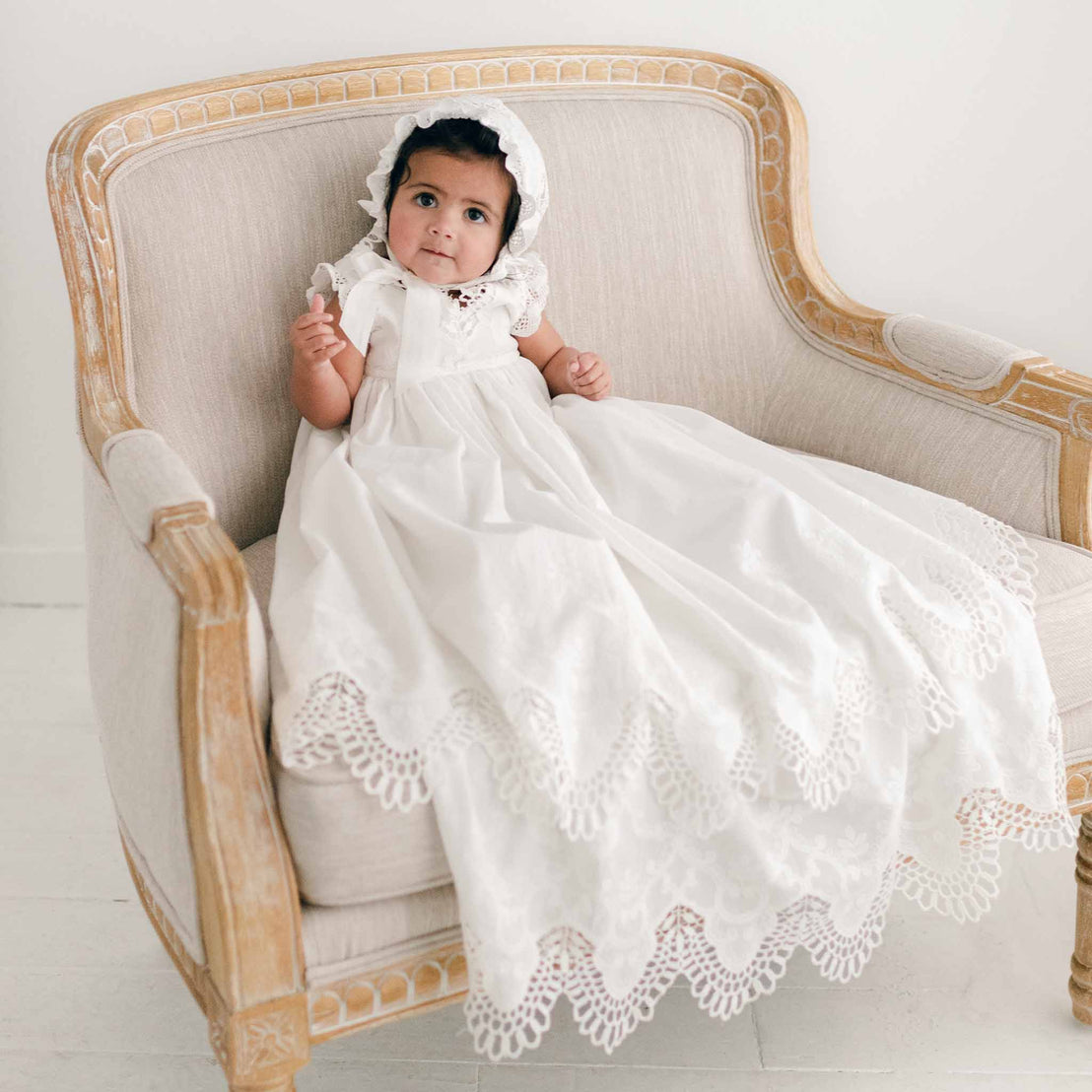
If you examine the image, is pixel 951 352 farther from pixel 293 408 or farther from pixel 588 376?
pixel 293 408

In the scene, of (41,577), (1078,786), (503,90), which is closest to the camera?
(1078,786)

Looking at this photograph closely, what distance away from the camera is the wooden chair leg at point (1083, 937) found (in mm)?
1289

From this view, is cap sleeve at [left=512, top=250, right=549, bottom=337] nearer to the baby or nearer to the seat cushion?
the baby

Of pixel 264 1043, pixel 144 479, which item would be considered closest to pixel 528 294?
pixel 144 479

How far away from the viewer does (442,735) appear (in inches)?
36.8

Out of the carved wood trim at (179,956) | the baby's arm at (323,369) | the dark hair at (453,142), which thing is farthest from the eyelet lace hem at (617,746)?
the dark hair at (453,142)

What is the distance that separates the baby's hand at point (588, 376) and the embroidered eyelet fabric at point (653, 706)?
23 cm

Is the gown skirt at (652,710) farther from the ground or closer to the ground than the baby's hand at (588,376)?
closer to the ground

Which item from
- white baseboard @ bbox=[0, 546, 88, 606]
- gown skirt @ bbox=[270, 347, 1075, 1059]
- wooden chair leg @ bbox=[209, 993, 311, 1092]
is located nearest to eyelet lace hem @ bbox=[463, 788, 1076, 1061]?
gown skirt @ bbox=[270, 347, 1075, 1059]

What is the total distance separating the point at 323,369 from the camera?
1.30m

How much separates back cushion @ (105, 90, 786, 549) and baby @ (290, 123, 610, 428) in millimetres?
84

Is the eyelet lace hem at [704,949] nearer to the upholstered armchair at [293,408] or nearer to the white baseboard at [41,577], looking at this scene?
the upholstered armchair at [293,408]

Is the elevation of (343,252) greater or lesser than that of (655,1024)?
greater

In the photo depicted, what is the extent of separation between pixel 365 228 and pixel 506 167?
21 cm
